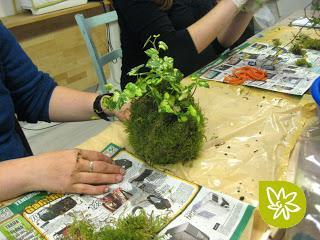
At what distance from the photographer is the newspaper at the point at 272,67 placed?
2.99 ft

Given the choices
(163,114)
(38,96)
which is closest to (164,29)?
(38,96)

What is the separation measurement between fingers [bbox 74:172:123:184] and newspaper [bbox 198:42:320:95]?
1.63ft

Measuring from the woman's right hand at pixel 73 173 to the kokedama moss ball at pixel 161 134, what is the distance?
8cm

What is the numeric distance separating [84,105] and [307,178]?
0.56m

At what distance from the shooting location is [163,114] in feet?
2.07

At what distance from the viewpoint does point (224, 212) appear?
54cm

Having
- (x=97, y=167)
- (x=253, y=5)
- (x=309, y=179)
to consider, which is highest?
(x=253, y=5)

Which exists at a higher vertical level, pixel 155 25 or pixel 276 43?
pixel 155 25

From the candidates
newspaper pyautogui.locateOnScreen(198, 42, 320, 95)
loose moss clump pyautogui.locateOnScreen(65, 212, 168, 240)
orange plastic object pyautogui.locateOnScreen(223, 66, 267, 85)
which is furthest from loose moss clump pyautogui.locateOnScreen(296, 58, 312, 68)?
loose moss clump pyautogui.locateOnScreen(65, 212, 168, 240)

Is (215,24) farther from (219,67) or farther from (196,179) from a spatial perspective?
(196,179)

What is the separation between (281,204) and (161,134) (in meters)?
0.24

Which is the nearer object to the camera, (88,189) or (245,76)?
(88,189)

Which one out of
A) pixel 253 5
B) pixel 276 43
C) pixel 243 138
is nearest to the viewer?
pixel 243 138

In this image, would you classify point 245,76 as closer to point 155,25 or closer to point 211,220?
point 155,25
